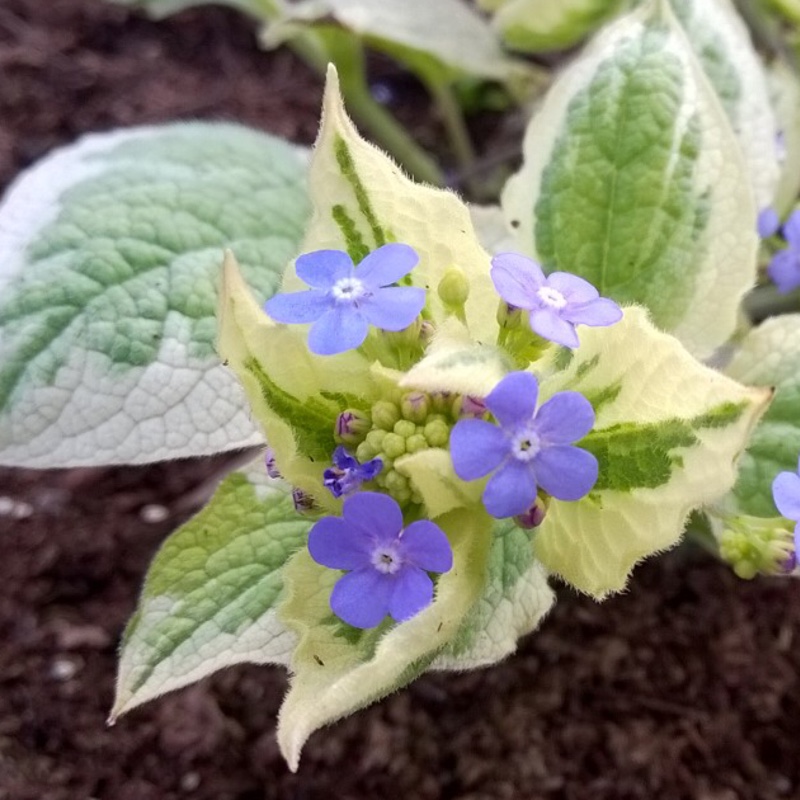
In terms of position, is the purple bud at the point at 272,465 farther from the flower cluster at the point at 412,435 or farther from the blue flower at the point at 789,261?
the blue flower at the point at 789,261

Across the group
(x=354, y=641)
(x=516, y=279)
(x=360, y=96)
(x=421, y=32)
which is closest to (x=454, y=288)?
(x=516, y=279)

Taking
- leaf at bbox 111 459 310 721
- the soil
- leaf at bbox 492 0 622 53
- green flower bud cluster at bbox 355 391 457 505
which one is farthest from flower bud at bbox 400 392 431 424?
leaf at bbox 492 0 622 53

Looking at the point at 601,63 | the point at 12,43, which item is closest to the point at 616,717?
the point at 601,63

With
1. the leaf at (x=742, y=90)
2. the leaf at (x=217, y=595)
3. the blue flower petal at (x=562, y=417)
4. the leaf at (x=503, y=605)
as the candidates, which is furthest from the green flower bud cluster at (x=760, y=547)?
the leaf at (x=742, y=90)

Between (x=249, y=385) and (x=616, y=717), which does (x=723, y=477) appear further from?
(x=616, y=717)

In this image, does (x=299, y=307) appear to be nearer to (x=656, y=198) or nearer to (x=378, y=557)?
(x=378, y=557)

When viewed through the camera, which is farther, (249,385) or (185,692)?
(185,692)
